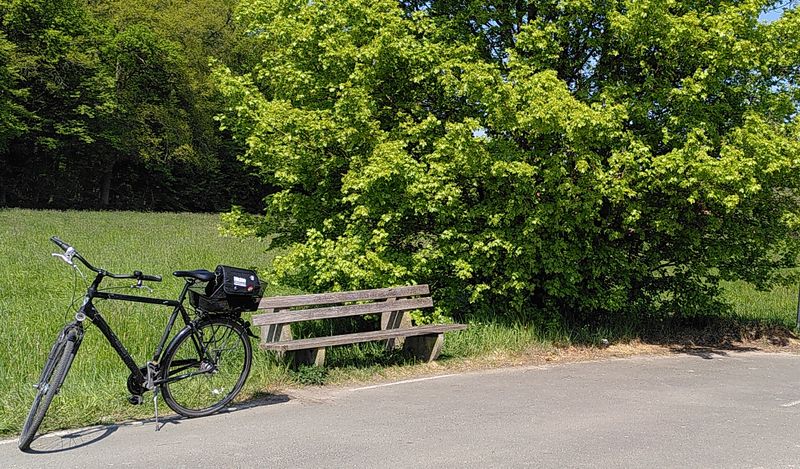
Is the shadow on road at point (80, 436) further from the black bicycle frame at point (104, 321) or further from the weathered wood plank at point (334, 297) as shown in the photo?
the weathered wood plank at point (334, 297)

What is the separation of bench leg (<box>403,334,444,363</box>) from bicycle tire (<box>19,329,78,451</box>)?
4.15 metres

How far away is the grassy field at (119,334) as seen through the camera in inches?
225

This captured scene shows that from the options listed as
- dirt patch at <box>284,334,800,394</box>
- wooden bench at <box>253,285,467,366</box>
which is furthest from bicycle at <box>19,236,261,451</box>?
dirt patch at <box>284,334,800,394</box>

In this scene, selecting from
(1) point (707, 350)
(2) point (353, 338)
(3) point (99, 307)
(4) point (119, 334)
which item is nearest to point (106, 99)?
(3) point (99, 307)

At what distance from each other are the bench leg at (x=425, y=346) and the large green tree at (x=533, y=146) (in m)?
1.09

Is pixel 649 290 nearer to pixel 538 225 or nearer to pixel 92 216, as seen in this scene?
pixel 538 225

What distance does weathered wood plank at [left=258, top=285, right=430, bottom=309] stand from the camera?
6941 mm

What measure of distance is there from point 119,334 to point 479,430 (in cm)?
482

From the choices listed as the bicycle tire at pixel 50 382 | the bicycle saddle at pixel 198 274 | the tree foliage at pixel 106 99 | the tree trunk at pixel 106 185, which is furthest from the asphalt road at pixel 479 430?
the tree trunk at pixel 106 185

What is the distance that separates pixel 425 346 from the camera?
8133mm

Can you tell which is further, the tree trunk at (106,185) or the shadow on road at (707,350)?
the tree trunk at (106,185)

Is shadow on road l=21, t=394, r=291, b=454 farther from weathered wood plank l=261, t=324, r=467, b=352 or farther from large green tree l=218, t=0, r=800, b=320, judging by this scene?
large green tree l=218, t=0, r=800, b=320

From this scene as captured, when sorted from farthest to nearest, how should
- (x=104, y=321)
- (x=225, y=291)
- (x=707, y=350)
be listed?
(x=707, y=350) < (x=225, y=291) < (x=104, y=321)

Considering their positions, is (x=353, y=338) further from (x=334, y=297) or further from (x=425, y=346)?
(x=425, y=346)
